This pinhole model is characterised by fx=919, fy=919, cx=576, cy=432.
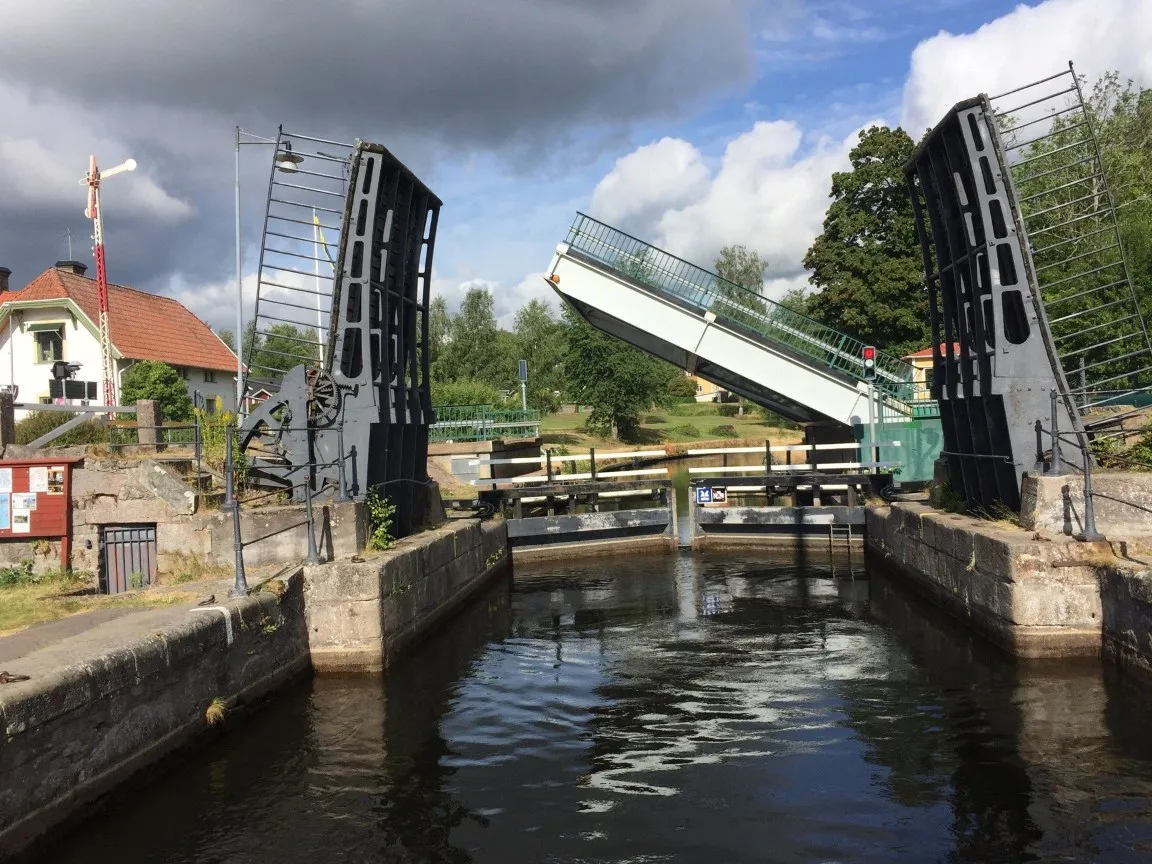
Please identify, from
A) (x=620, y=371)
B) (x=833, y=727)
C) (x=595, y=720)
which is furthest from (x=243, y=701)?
(x=620, y=371)

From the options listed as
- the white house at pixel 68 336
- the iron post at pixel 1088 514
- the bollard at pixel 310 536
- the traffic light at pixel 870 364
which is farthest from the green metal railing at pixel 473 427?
the iron post at pixel 1088 514

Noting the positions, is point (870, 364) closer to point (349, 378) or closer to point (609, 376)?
point (349, 378)

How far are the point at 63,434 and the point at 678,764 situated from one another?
42.8 ft

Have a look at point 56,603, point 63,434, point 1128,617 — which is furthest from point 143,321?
point 1128,617

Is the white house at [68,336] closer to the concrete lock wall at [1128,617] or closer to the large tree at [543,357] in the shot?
the large tree at [543,357]

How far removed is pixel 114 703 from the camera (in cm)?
581

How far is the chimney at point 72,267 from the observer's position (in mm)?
32688

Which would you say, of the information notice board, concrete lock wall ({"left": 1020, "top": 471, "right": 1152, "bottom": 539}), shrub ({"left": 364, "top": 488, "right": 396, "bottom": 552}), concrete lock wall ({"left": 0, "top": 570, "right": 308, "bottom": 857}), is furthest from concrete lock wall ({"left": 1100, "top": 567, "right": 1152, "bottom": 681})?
the information notice board

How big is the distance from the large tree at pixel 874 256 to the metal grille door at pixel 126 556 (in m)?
27.4

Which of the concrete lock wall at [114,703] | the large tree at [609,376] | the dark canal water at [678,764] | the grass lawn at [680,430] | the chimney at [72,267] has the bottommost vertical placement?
the dark canal water at [678,764]

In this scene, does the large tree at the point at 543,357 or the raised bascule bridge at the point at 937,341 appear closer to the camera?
the raised bascule bridge at the point at 937,341

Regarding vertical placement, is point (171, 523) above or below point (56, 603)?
above

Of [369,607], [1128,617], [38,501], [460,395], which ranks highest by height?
[460,395]

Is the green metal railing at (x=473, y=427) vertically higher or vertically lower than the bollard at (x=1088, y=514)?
higher
